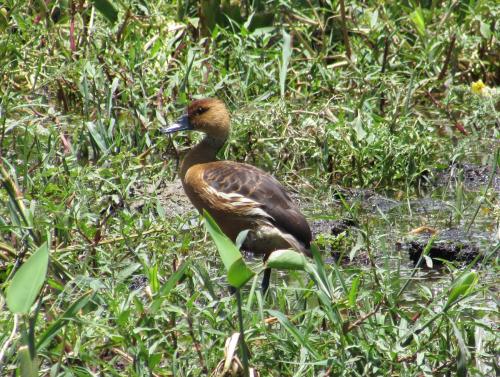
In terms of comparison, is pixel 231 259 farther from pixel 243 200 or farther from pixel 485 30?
pixel 485 30

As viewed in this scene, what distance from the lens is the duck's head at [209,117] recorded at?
6.97 m

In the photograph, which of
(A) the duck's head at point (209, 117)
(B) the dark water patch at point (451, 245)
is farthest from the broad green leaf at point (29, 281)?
(A) the duck's head at point (209, 117)

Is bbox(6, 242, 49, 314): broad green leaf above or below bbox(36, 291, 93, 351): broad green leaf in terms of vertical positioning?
above

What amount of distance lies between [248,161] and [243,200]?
52.7 inches

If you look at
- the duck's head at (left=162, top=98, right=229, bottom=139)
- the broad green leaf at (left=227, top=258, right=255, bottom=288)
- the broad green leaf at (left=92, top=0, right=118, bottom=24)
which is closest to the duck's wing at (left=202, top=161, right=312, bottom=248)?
the duck's head at (left=162, top=98, right=229, bottom=139)

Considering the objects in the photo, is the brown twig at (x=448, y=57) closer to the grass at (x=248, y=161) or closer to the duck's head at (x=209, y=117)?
the grass at (x=248, y=161)

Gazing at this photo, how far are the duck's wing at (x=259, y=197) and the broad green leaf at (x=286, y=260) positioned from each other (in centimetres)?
200

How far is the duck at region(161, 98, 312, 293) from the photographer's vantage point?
6066 mm

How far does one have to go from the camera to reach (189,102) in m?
7.38

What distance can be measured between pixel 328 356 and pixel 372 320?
0.26 m

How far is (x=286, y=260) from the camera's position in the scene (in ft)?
13.1

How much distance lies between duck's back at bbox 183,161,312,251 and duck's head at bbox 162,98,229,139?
20.7 inches

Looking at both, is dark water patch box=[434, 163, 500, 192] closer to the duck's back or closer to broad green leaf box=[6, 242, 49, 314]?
the duck's back

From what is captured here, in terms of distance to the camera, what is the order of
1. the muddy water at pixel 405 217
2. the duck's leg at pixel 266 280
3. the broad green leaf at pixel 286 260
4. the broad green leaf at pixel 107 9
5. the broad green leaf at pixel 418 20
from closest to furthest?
1. the broad green leaf at pixel 286 260
2. the duck's leg at pixel 266 280
3. the muddy water at pixel 405 217
4. the broad green leaf at pixel 107 9
5. the broad green leaf at pixel 418 20
